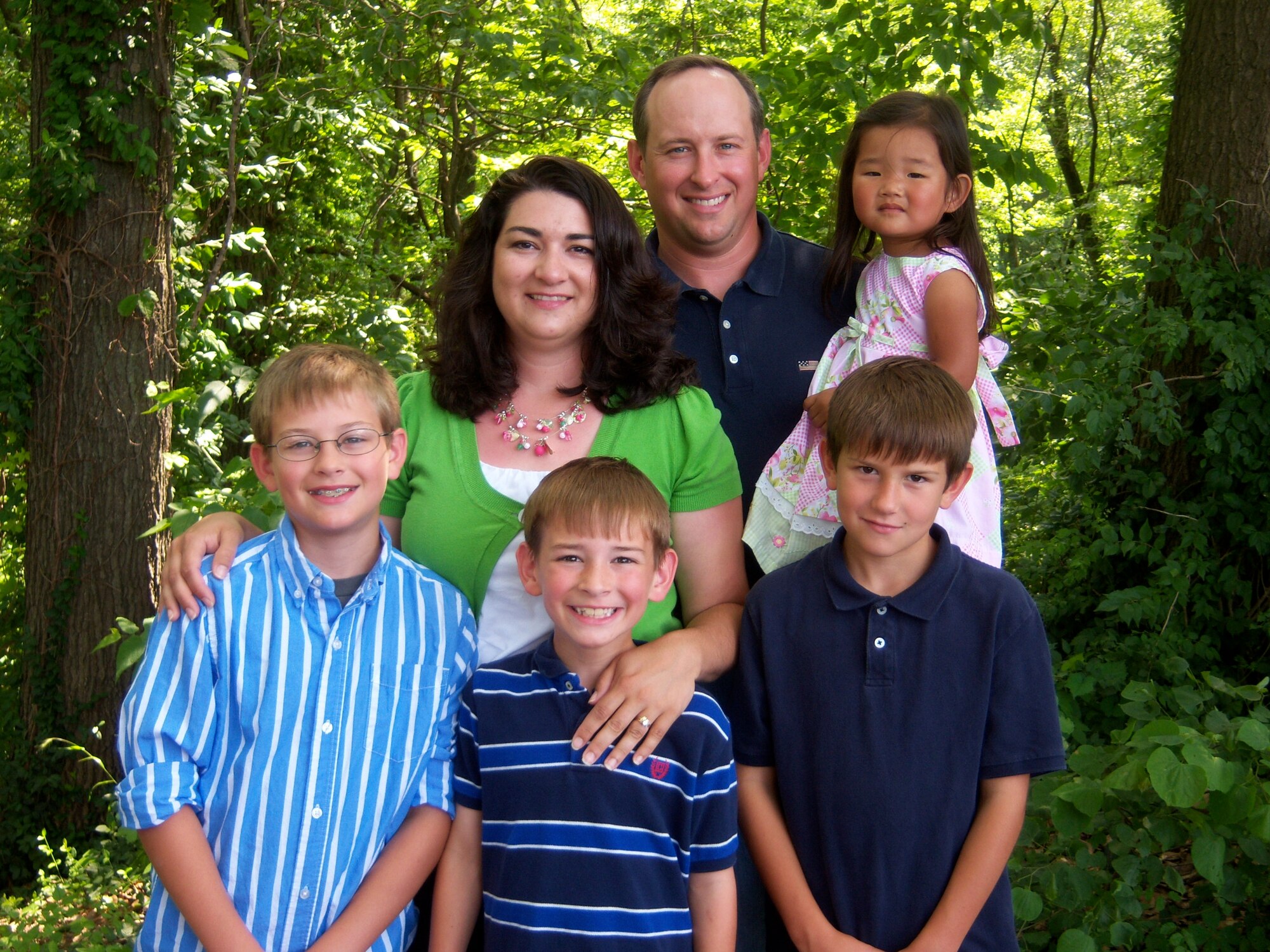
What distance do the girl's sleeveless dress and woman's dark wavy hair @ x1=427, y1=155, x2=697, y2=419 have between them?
1.01 ft

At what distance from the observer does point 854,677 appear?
1954mm

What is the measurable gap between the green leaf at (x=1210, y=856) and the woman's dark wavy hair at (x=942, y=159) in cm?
128

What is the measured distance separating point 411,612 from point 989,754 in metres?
1.07

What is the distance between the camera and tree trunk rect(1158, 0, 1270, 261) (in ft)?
15.3

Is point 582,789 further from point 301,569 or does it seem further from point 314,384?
point 314,384

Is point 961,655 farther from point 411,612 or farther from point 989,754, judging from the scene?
point 411,612

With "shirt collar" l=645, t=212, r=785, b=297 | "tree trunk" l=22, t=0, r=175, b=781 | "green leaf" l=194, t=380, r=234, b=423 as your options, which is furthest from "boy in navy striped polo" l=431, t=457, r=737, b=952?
"tree trunk" l=22, t=0, r=175, b=781

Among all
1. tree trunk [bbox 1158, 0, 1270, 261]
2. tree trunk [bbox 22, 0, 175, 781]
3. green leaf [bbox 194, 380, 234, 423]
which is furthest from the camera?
tree trunk [bbox 22, 0, 175, 781]

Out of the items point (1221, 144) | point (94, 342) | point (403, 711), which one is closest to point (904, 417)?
point (403, 711)

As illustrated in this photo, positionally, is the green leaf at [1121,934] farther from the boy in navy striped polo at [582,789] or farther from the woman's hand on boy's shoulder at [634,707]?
the woman's hand on boy's shoulder at [634,707]

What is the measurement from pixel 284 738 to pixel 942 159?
1.83m

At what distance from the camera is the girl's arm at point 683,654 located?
185 cm

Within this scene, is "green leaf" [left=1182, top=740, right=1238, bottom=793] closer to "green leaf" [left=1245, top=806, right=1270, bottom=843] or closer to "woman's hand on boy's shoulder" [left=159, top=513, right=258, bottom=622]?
"green leaf" [left=1245, top=806, right=1270, bottom=843]

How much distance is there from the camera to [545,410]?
2.25 meters
